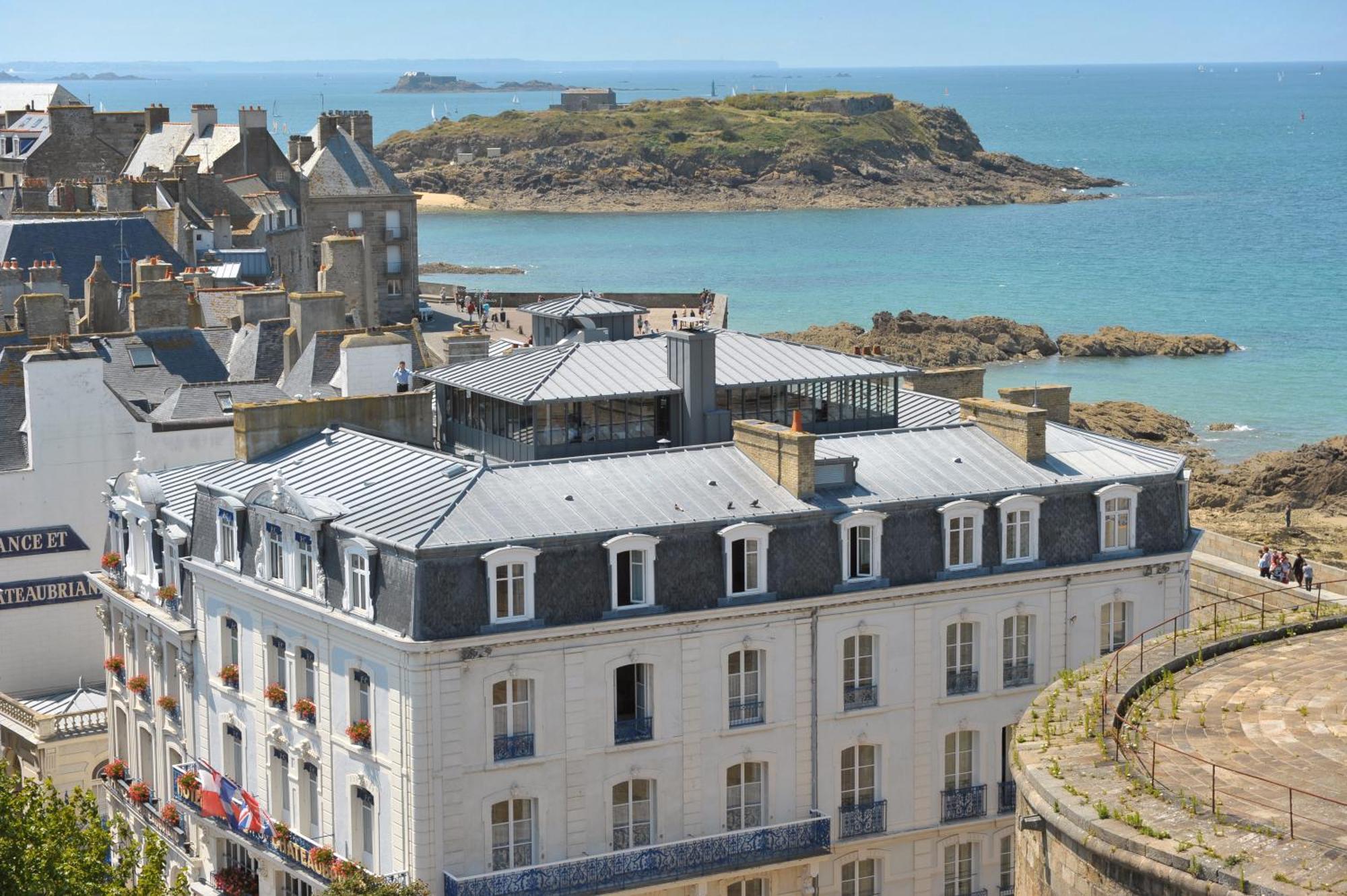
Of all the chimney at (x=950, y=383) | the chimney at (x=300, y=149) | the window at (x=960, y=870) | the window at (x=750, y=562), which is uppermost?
the chimney at (x=300, y=149)

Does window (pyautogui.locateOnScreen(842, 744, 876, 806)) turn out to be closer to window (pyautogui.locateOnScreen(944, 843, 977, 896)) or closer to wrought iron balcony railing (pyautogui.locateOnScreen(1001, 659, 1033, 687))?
window (pyautogui.locateOnScreen(944, 843, 977, 896))

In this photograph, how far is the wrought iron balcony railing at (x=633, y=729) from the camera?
1284 inches

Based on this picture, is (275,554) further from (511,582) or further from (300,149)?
(300,149)

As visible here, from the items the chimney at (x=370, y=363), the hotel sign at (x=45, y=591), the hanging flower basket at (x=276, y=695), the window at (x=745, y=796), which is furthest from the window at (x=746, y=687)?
the hotel sign at (x=45, y=591)

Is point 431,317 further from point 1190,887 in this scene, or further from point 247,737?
point 1190,887

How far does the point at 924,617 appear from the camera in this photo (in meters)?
34.8

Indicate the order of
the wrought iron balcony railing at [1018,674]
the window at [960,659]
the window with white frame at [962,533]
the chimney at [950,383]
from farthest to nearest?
the chimney at [950,383] < the wrought iron balcony railing at [1018,674] < the window at [960,659] < the window with white frame at [962,533]

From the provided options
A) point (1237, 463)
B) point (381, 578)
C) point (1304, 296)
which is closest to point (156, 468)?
point (381, 578)

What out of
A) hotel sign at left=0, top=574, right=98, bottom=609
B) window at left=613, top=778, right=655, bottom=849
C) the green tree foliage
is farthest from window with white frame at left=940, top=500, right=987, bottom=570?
hotel sign at left=0, top=574, right=98, bottom=609

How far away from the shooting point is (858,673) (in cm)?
3447

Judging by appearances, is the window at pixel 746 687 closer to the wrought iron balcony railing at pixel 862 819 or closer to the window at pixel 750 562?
the window at pixel 750 562

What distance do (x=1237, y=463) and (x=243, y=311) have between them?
142 ft

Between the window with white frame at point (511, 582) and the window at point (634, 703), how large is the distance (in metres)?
1.98

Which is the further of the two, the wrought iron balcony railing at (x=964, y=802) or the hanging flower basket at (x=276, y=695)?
the wrought iron balcony railing at (x=964, y=802)
